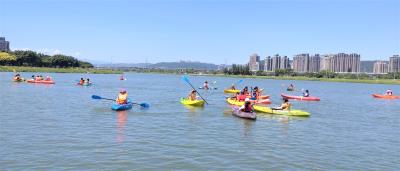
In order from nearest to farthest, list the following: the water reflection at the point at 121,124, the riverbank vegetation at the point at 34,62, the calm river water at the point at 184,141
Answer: the calm river water at the point at 184,141
the water reflection at the point at 121,124
the riverbank vegetation at the point at 34,62

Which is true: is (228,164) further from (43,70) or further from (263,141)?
(43,70)

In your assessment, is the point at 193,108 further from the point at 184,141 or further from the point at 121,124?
the point at 184,141

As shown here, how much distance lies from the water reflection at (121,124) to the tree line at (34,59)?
99763 millimetres

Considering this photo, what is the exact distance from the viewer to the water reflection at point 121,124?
17.4m

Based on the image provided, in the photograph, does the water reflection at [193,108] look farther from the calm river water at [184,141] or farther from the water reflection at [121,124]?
the water reflection at [121,124]

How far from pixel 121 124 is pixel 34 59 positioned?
4488 inches

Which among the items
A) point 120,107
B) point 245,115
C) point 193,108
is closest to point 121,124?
point 120,107

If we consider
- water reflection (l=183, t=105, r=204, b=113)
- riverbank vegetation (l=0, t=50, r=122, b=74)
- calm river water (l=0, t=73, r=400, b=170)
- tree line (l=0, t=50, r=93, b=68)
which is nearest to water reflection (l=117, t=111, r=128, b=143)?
calm river water (l=0, t=73, r=400, b=170)

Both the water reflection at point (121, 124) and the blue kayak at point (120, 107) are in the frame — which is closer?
the water reflection at point (121, 124)

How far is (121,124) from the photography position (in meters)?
21.1

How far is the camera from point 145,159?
1389cm

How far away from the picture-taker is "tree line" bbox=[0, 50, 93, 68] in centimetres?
11654

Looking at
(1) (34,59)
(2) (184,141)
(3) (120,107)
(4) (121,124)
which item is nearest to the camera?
(2) (184,141)

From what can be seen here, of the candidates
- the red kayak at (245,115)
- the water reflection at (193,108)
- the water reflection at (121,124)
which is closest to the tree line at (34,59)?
the water reflection at (193,108)
